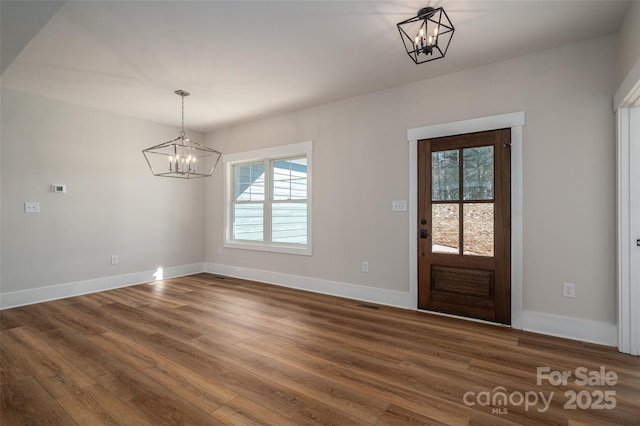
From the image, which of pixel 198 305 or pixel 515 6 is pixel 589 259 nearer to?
pixel 515 6

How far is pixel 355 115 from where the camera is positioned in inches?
164

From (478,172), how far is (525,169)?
412 mm

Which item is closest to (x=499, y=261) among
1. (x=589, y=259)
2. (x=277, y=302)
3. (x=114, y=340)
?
(x=589, y=259)

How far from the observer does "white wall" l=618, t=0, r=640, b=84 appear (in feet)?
7.13

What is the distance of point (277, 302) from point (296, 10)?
3162 millimetres

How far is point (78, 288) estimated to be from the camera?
4.39 m

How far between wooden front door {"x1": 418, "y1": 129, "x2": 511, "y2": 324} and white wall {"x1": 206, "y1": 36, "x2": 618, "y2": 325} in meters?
0.20

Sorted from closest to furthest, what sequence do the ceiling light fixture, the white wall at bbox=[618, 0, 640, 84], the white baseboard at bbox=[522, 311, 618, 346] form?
the white wall at bbox=[618, 0, 640, 84], the white baseboard at bbox=[522, 311, 618, 346], the ceiling light fixture

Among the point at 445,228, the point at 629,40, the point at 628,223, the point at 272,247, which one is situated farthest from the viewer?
the point at 272,247

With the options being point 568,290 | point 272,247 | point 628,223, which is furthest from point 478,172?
point 272,247

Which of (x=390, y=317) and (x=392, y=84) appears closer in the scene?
(x=390, y=317)

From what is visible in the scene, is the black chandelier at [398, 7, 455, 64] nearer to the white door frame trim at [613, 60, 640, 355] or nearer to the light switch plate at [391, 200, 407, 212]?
the white door frame trim at [613, 60, 640, 355]

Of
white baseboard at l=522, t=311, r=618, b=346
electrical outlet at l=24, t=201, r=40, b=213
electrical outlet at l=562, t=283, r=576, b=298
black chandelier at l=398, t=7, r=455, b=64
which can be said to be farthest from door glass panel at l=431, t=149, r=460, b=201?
electrical outlet at l=24, t=201, r=40, b=213

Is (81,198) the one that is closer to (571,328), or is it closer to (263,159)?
(263,159)
